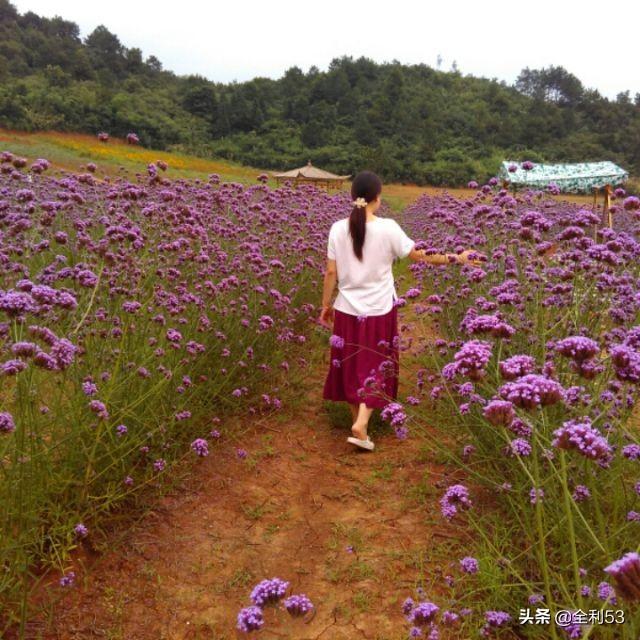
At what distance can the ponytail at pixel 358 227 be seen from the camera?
12.8 ft

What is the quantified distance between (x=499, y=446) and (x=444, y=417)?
0.95 metres

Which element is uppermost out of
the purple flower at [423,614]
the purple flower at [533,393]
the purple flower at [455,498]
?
the purple flower at [533,393]

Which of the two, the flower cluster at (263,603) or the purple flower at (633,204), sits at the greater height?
the purple flower at (633,204)

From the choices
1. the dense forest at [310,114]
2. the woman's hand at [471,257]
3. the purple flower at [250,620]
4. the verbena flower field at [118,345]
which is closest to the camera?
Result: the purple flower at [250,620]

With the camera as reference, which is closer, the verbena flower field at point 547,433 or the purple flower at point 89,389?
the verbena flower field at point 547,433

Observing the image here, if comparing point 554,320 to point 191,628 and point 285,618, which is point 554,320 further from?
point 191,628

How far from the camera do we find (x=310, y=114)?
5919cm

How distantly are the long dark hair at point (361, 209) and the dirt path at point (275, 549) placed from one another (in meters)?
1.47

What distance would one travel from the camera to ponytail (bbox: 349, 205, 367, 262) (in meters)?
3.89

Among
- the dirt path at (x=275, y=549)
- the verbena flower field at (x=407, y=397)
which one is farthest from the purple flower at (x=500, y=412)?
the dirt path at (x=275, y=549)

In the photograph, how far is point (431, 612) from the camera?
60.6 inches

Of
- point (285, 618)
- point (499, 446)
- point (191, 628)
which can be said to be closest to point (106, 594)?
point (191, 628)

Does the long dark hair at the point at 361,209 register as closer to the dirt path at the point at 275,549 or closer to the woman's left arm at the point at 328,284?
the woman's left arm at the point at 328,284

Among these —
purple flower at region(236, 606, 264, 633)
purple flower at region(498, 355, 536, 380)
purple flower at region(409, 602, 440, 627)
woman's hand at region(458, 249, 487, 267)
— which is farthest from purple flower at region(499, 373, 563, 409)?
woman's hand at region(458, 249, 487, 267)
